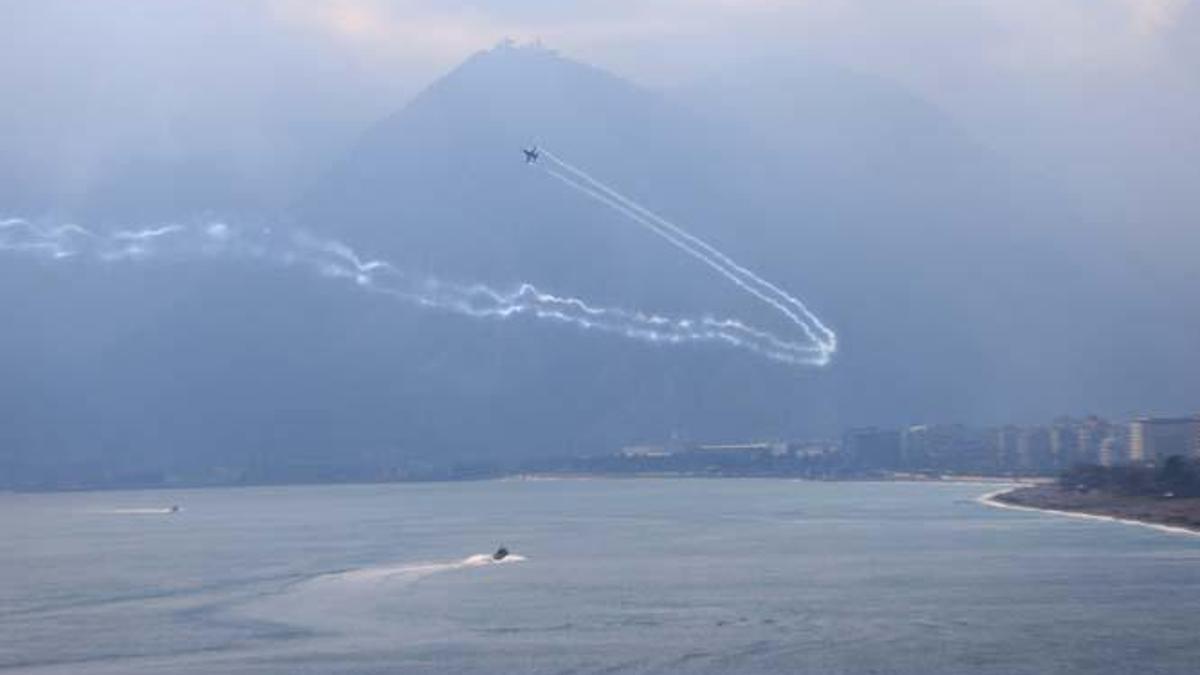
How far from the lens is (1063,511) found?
253 ft

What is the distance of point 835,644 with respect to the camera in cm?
3297

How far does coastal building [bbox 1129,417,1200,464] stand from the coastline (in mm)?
16625

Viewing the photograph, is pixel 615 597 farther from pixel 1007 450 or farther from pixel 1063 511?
pixel 1007 450

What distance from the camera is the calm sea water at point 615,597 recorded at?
31812 millimetres

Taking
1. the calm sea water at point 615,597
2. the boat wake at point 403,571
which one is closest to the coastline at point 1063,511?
the calm sea water at point 615,597

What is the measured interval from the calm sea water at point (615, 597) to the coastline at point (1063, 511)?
76.9 inches

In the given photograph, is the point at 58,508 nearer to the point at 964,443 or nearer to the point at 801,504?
the point at 801,504

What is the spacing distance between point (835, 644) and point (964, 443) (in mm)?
102622

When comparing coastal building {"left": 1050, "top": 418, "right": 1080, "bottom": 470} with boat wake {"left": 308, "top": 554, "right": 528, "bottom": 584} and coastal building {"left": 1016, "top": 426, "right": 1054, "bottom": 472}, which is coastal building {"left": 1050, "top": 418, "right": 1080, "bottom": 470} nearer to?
coastal building {"left": 1016, "top": 426, "right": 1054, "bottom": 472}

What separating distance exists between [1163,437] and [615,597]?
258 ft

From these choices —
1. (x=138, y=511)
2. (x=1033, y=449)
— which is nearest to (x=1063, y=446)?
(x=1033, y=449)

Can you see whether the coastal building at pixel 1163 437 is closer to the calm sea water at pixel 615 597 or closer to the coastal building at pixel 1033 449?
the coastal building at pixel 1033 449

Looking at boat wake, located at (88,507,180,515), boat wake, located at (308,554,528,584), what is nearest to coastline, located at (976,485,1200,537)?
boat wake, located at (308,554,528,584)

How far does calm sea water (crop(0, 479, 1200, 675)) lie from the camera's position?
3181 cm
